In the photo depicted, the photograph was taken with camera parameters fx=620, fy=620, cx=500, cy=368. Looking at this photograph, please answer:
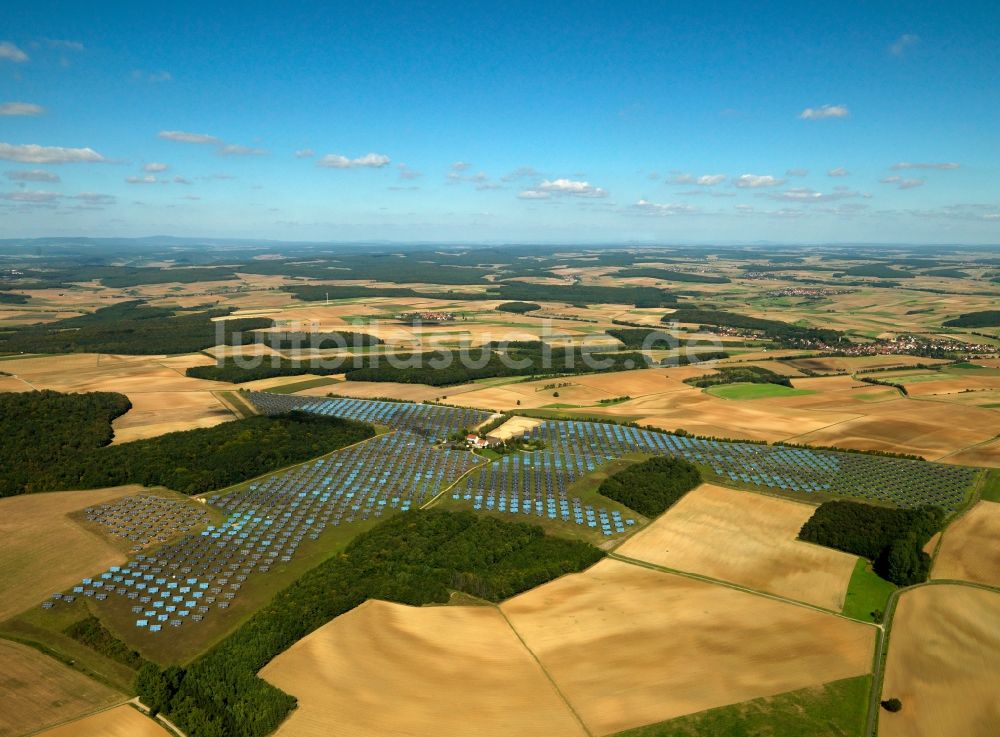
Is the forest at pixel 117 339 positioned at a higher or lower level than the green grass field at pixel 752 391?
higher

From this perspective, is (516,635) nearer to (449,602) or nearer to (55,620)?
(449,602)

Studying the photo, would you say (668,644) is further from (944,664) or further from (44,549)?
(44,549)

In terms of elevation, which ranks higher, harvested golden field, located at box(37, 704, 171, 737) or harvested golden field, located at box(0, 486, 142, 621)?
harvested golden field, located at box(0, 486, 142, 621)

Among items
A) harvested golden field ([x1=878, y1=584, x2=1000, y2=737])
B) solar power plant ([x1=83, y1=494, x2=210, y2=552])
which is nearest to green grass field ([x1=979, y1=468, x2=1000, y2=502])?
harvested golden field ([x1=878, y1=584, x2=1000, y2=737])

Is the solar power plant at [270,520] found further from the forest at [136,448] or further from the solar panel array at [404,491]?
the forest at [136,448]

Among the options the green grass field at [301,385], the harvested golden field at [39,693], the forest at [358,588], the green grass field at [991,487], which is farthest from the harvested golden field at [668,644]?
the green grass field at [301,385]

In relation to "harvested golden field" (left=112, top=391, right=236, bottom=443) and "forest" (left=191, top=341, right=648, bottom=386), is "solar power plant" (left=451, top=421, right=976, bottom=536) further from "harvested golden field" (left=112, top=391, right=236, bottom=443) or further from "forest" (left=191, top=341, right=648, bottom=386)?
"harvested golden field" (left=112, top=391, right=236, bottom=443)

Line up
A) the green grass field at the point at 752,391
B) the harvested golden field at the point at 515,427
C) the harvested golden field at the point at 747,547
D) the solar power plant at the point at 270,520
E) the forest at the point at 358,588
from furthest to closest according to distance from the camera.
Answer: the green grass field at the point at 752,391, the harvested golden field at the point at 515,427, the harvested golden field at the point at 747,547, the solar power plant at the point at 270,520, the forest at the point at 358,588

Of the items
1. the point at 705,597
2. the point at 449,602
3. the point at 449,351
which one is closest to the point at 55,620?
the point at 449,602
